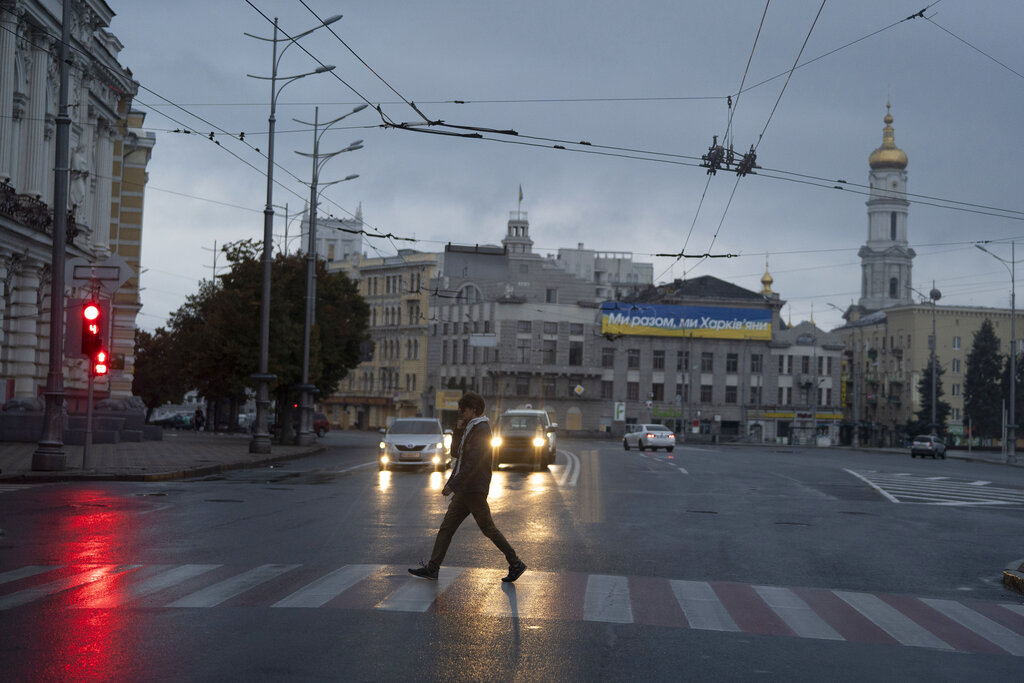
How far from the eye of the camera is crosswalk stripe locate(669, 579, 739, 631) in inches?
398

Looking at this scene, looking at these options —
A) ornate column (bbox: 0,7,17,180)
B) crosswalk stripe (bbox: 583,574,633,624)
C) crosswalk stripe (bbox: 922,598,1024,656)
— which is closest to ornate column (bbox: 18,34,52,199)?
ornate column (bbox: 0,7,17,180)

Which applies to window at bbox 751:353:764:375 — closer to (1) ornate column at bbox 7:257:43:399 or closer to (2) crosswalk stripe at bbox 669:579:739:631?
(1) ornate column at bbox 7:257:43:399

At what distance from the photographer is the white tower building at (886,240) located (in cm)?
16675

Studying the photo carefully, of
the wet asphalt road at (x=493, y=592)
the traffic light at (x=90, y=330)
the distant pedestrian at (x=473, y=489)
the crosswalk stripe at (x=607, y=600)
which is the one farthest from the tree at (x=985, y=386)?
the distant pedestrian at (x=473, y=489)

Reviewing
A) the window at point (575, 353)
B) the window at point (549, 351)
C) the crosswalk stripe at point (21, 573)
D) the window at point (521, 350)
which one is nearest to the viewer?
the crosswalk stripe at point (21, 573)

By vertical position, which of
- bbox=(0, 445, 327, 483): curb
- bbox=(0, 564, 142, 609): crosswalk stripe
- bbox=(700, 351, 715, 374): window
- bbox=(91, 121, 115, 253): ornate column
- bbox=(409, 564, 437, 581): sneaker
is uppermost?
bbox=(91, 121, 115, 253): ornate column

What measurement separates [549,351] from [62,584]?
101 metres

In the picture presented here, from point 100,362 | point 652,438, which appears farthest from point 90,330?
point 652,438

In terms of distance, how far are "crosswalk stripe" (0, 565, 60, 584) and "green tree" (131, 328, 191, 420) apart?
240 ft

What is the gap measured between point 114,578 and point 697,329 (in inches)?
4116

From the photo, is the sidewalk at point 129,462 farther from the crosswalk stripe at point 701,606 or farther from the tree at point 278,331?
the crosswalk stripe at point 701,606

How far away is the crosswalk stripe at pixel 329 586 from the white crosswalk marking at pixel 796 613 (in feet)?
12.8

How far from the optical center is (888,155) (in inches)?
6545

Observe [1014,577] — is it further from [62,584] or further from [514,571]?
[62,584]
